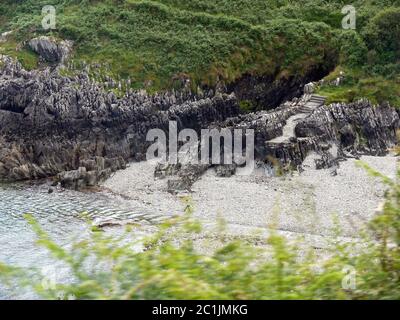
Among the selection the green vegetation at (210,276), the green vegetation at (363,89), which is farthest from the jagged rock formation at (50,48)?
the green vegetation at (210,276)

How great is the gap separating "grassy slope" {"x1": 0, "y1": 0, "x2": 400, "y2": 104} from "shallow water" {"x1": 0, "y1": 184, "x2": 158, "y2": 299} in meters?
16.7

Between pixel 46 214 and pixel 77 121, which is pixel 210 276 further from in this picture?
pixel 77 121

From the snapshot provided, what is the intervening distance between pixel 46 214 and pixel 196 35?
3237 centimetres

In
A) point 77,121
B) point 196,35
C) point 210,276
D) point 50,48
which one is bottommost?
point 210,276

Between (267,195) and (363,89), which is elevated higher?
(363,89)

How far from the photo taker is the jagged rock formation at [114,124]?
44031 millimetres

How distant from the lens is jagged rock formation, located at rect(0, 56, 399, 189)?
44.0 meters

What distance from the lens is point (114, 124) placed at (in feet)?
162

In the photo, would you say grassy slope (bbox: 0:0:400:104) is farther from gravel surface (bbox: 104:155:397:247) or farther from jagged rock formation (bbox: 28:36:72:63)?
gravel surface (bbox: 104:155:397:247)

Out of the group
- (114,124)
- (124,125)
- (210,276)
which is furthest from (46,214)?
(210,276)

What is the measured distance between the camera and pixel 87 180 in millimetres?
43500

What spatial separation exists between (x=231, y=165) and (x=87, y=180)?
10965mm
